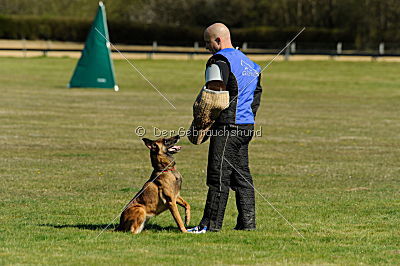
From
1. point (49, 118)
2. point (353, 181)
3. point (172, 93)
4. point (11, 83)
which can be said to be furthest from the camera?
point (11, 83)

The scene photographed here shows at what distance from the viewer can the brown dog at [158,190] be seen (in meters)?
8.01

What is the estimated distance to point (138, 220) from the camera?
8148 mm

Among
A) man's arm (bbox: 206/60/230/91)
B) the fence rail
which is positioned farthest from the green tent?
man's arm (bbox: 206/60/230/91)

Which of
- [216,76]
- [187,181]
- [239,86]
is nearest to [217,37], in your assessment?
[216,76]

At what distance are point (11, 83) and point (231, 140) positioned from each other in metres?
34.2

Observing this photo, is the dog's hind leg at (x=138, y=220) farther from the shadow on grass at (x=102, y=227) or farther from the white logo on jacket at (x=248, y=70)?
the white logo on jacket at (x=248, y=70)

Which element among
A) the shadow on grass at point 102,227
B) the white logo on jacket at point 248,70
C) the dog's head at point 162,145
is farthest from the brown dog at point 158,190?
the white logo on jacket at point 248,70

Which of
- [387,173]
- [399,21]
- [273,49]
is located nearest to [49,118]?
[387,173]

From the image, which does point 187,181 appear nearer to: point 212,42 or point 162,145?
point 162,145

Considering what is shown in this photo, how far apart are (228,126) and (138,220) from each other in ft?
4.40

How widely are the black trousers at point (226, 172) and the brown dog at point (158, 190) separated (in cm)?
35

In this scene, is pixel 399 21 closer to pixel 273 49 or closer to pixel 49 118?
pixel 273 49

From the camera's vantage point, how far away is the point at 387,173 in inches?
567

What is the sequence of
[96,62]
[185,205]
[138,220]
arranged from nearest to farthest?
[138,220] → [185,205] → [96,62]
